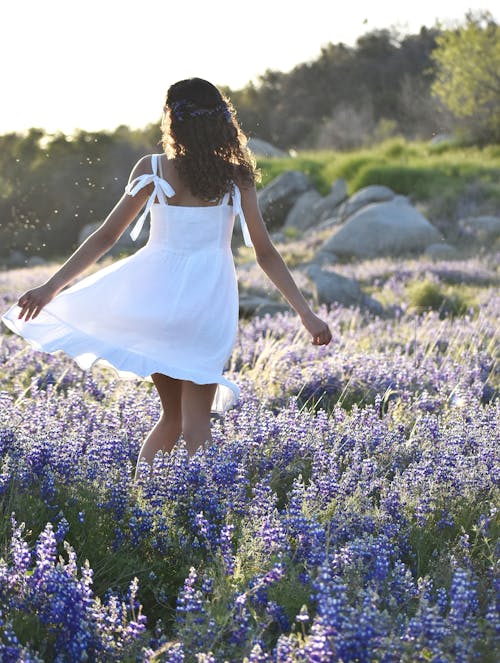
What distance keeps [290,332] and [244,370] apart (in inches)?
50.9

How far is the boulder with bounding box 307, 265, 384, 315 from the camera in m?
10.5

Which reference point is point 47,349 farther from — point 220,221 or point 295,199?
point 295,199

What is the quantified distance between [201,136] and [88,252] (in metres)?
0.71

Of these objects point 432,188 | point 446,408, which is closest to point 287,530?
point 446,408

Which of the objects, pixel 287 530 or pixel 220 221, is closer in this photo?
pixel 287 530

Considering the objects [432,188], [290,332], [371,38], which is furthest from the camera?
[371,38]

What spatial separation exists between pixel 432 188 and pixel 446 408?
56.5 ft

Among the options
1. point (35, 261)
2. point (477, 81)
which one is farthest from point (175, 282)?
point (477, 81)

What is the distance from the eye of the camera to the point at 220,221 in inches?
158

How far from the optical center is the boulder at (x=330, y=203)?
76.1 ft

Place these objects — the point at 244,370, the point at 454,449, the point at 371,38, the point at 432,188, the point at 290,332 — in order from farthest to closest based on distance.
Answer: the point at 371,38, the point at 432,188, the point at 290,332, the point at 244,370, the point at 454,449

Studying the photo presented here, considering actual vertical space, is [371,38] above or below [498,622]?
above

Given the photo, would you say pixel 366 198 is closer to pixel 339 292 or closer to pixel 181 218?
pixel 339 292

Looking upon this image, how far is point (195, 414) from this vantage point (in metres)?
3.94
